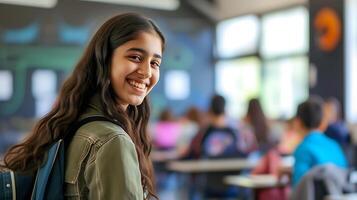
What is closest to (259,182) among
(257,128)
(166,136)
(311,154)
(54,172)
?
(257,128)

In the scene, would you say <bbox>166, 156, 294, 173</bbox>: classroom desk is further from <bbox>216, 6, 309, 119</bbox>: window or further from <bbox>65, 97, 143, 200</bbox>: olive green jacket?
<bbox>65, 97, 143, 200</bbox>: olive green jacket

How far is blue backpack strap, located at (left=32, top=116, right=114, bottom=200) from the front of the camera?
1.28 meters

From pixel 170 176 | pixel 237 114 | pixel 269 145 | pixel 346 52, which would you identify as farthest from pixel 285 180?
pixel 237 114

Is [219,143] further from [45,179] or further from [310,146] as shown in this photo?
[45,179]

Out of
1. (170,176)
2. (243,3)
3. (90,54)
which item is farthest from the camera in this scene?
(243,3)

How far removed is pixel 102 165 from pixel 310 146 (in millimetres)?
2509

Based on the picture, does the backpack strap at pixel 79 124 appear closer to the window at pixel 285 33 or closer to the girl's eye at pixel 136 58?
the girl's eye at pixel 136 58

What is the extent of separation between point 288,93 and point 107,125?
739 cm

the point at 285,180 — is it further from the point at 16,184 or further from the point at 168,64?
the point at 168,64

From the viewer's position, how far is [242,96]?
9.78 metres

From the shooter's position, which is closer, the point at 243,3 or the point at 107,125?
the point at 107,125

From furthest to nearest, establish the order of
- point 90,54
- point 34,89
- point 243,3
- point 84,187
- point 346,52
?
point 243,3, point 34,89, point 346,52, point 90,54, point 84,187

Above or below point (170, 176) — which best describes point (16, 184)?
above

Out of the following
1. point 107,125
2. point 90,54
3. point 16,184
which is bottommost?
point 16,184
